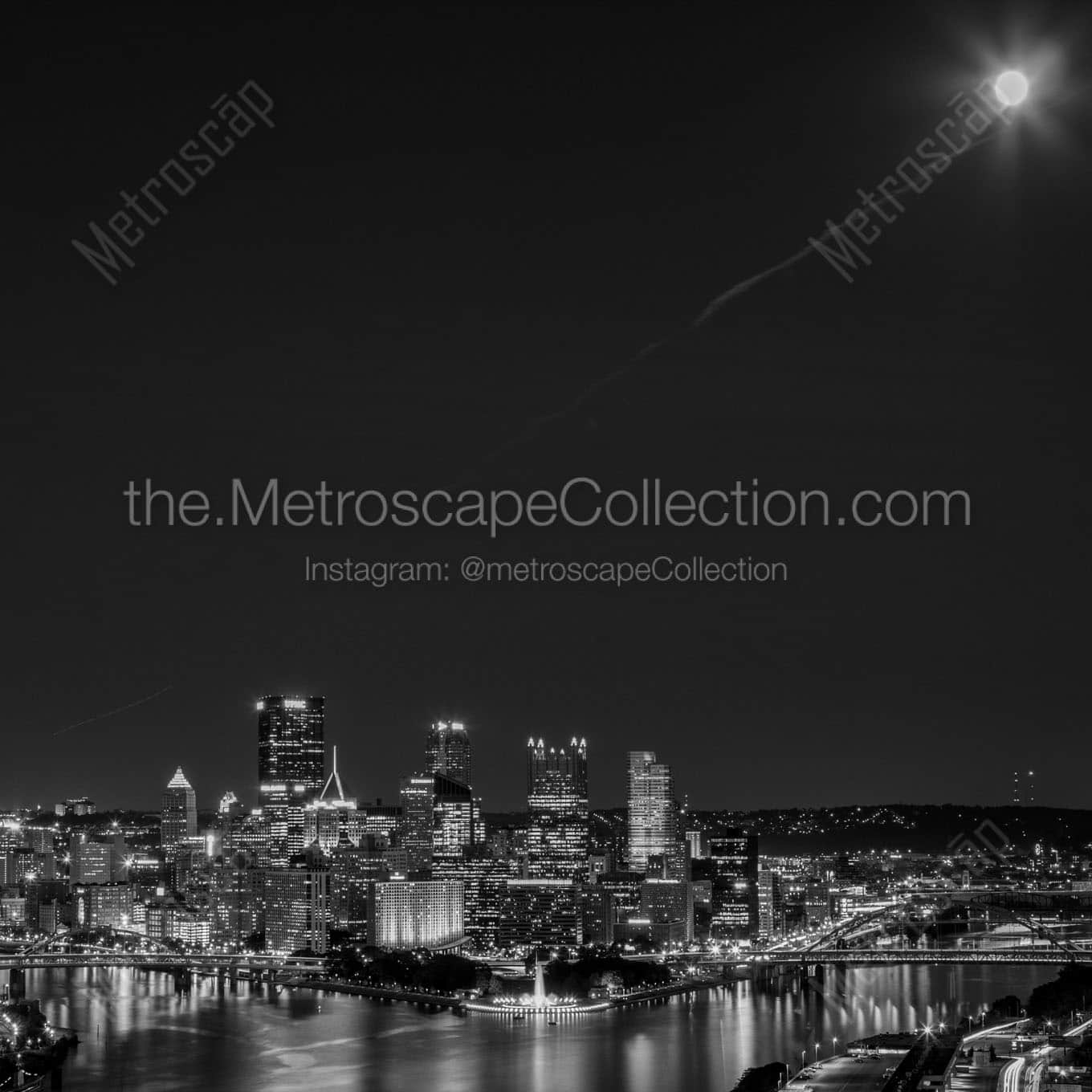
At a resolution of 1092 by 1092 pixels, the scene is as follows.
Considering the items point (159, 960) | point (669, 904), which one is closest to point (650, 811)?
point (669, 904)

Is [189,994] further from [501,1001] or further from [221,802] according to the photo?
[221,802]

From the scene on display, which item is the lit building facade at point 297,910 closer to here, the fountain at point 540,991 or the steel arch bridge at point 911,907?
the steel arch bridge at point 911,907

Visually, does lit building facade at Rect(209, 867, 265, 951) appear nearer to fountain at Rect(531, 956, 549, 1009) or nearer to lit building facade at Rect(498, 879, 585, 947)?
lit building facade at Rect(498, 879, 585, 947)

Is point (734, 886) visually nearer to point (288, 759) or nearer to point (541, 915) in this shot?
point (541, 915)

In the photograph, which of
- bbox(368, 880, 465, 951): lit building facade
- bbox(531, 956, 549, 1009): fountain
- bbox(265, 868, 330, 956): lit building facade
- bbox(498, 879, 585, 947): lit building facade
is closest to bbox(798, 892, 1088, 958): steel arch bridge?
bbox(498, 879, 585, 947): lit building facade

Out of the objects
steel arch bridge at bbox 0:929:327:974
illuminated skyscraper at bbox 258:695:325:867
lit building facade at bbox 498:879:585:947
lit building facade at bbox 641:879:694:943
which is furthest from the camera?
illuminated skyscraper at bbox 258:695:325:867
